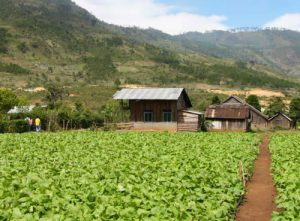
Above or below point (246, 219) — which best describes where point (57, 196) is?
above

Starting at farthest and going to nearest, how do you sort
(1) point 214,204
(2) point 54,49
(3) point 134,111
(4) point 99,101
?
(2) point 54,49 → (4) point 99,101 → (3) point 134,111 → (1) point 214,204

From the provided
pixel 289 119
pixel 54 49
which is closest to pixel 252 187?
pixel 289 119

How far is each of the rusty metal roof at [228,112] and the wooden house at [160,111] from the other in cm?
1238

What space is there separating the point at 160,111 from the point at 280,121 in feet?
107

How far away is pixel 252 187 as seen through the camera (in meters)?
19.3

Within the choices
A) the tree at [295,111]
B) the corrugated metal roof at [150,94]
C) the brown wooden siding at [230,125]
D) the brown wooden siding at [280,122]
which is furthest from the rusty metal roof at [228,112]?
the tree at [295,111]

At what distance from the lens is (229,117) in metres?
66.2

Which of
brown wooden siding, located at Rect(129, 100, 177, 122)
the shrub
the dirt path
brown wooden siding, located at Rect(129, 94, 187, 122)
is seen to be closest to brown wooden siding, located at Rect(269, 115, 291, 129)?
brown wooden siding, located at Rect(129, 94, 187, 122)

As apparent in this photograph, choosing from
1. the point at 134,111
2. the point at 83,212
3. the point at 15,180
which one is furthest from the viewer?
the point at 134,111

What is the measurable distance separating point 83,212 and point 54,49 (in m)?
169

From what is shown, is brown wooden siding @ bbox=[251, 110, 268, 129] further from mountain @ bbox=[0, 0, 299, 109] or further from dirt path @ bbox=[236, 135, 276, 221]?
dirt path @ bbox=[236, 135, 276, 221]

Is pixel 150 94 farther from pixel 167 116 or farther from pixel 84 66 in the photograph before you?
pixel 84 66

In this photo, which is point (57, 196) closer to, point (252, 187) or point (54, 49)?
point (252, 187)

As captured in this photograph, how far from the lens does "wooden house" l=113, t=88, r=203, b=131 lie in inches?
2082
